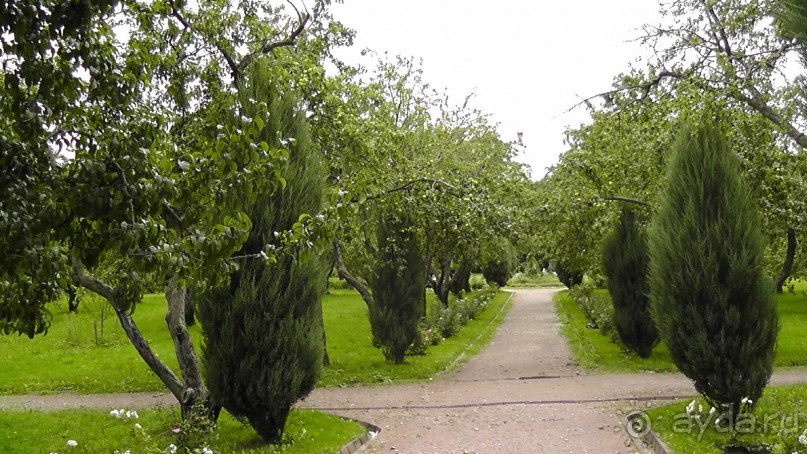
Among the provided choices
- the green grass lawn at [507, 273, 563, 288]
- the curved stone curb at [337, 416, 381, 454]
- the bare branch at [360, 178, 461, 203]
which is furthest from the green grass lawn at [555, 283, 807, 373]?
the green grass lawn at [507, 273, 563, 288]

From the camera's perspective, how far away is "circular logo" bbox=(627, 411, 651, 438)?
8672 millimetres

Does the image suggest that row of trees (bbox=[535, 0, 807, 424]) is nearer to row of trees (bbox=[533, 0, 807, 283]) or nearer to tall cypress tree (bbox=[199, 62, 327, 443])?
row of trees (bbox=[533, 0, 807, 283])

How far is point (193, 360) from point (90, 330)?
15174 mm

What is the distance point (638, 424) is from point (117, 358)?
12884 mm

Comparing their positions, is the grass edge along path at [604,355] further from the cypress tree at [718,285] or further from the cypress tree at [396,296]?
the cypress tree at [718,285]

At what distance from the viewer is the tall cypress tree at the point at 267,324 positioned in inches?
303

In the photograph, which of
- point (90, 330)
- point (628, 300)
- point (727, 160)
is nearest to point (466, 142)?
point (628, 300)

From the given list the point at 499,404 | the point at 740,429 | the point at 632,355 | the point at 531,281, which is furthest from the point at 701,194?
the point at 531,281

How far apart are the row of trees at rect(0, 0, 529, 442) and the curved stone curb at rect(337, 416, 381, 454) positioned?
851 mm

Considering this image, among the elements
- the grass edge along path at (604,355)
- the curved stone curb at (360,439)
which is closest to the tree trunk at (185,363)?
the curved stone curb at (360,439)

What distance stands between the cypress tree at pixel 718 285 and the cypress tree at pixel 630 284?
6.70 m

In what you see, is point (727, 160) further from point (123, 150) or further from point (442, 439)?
point (123, 150)

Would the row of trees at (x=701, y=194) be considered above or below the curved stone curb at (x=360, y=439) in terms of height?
above

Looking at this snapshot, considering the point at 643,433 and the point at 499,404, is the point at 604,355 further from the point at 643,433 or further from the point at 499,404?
the point at 643,433
